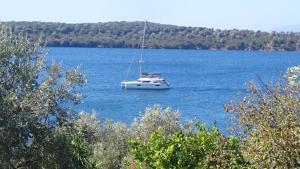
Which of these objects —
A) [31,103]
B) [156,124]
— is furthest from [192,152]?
[156,124]

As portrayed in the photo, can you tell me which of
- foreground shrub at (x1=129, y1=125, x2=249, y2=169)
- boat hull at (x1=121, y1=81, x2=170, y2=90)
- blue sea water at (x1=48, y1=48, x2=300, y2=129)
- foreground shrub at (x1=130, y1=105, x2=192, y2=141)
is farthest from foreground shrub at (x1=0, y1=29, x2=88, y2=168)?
boat hull at (x1=121, y1=81, x2=170, y2=90)

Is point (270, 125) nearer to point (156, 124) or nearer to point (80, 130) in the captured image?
point (80, 130)

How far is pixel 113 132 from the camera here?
93.8 ft

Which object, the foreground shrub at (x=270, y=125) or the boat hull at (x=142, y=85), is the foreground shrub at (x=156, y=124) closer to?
the foreground shrub at (x=270, y=125)

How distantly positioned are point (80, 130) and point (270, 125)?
6.69 metres

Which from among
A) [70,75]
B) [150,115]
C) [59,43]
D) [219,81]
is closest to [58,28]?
[59,43]

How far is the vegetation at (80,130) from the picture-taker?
465 inches

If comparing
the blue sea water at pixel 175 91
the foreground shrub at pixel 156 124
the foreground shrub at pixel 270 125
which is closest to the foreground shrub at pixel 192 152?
the foreground shrub at pixel 270 125

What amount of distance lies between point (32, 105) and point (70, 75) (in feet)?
5.22

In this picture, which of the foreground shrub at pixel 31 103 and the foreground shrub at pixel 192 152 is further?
the foreground shrub at pixel 31 103

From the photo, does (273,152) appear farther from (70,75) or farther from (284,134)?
(70,75)

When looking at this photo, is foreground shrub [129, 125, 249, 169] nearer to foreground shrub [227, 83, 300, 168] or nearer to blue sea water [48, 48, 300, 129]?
foreground shrub [227, 83, 300, 168]

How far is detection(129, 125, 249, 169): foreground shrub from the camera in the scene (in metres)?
12.8

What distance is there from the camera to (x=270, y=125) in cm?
1186
